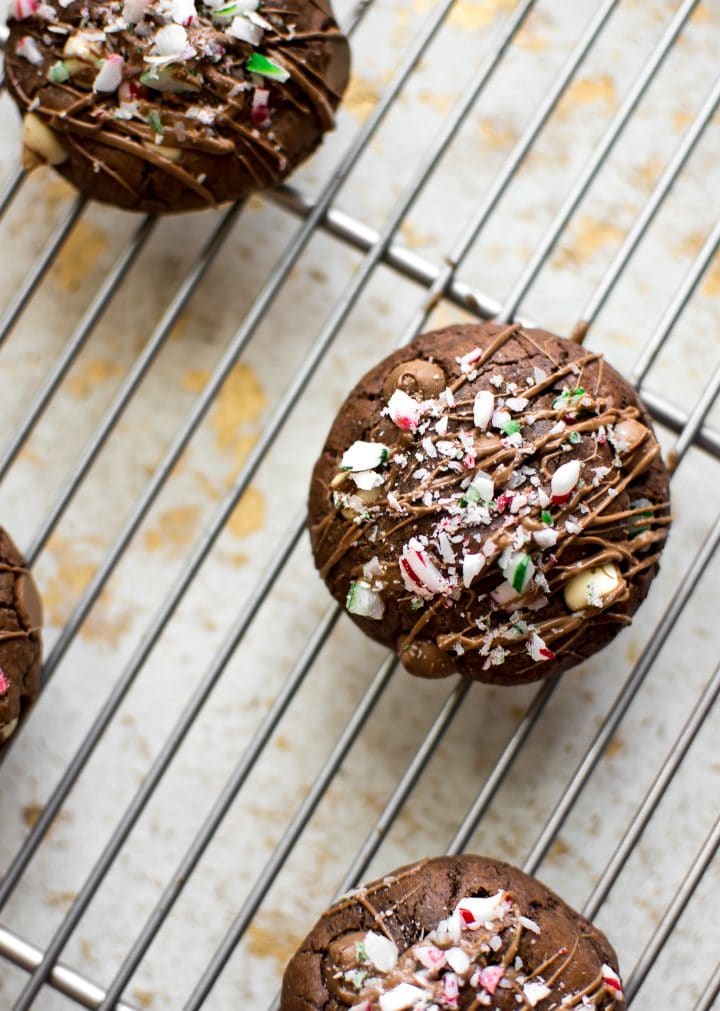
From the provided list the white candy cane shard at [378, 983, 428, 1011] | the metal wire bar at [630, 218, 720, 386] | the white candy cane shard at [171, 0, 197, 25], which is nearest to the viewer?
the white candy cane shard at [378, 983, 428, 1011]

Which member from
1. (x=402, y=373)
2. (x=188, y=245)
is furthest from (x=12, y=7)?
(x=402, y=373)

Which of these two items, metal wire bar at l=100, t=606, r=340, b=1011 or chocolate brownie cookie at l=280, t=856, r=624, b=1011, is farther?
metal wire bar at l=100, t=606, r=340, b=1011

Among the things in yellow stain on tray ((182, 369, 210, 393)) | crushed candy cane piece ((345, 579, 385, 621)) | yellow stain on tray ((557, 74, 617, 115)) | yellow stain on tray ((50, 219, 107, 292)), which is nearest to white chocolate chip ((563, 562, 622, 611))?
crushed candy cane piece ((345, 579, 385, 621))

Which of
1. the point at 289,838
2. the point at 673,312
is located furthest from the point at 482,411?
the point at 289,838

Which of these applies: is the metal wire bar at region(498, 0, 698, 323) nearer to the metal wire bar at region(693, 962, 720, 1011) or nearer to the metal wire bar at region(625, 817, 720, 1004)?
the metal wire bar at region(625, 817, 720, 1004)

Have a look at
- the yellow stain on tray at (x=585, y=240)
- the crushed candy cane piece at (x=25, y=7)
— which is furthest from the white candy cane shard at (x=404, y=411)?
the crushed candy cane piece at (x=25, y=7)

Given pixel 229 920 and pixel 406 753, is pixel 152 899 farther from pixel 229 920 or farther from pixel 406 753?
pixel 406 753
